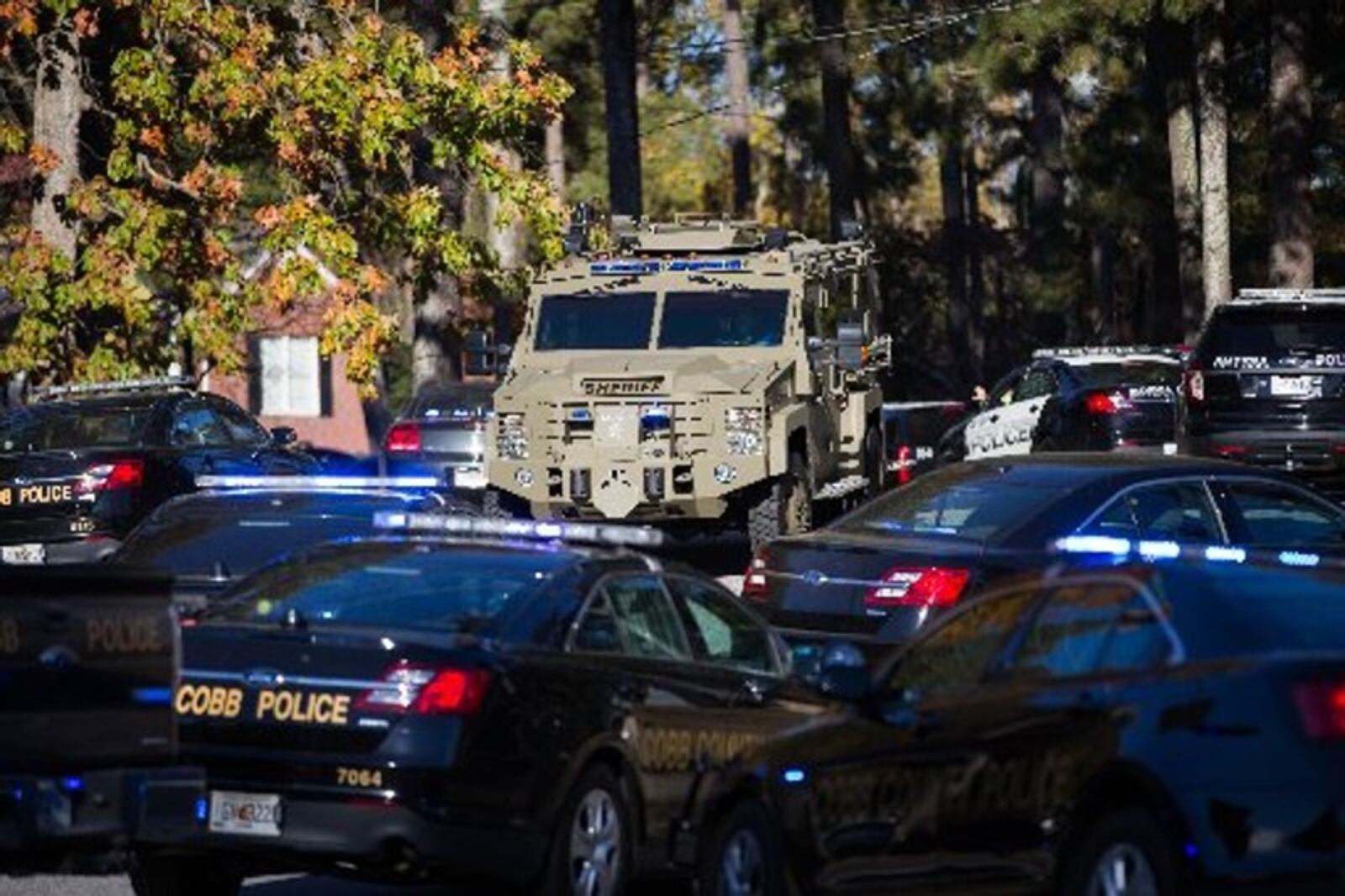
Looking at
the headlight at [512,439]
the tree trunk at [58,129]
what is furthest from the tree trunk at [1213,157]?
the headlight at [512,439]

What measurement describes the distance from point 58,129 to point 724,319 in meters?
8.98

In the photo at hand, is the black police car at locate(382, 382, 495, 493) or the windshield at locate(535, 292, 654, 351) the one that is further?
the black police car at locate(382, 382, 495, 493)

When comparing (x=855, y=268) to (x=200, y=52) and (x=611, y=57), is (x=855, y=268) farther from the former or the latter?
(x=611, y=57)

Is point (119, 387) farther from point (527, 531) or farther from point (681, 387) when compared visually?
point (527, 531)

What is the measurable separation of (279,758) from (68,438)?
13535mm

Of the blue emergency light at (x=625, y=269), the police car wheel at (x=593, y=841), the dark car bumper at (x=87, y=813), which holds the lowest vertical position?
the police car wheel at (x=593, y=841)

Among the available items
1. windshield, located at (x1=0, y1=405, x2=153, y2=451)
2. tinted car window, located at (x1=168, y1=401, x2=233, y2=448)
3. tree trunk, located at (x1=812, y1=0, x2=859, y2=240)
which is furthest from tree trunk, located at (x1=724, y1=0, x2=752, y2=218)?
windshield, located at (x1=0, y1=405, x2=153, y2=451)

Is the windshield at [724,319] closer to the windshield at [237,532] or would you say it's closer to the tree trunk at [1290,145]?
the windshield at [237,532]

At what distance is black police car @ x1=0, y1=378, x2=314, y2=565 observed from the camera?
890 inches

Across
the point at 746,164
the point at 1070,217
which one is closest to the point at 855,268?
the point at 1070,217

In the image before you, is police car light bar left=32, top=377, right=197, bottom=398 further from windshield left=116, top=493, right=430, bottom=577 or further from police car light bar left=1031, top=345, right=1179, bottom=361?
police car light bar left=1031, top=345, right=1179, bottom=361

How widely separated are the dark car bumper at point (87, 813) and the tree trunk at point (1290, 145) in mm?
29020

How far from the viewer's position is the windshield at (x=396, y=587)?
1170cm

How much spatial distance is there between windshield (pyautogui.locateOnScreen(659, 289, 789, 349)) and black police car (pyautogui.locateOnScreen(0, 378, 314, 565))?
322 cm
